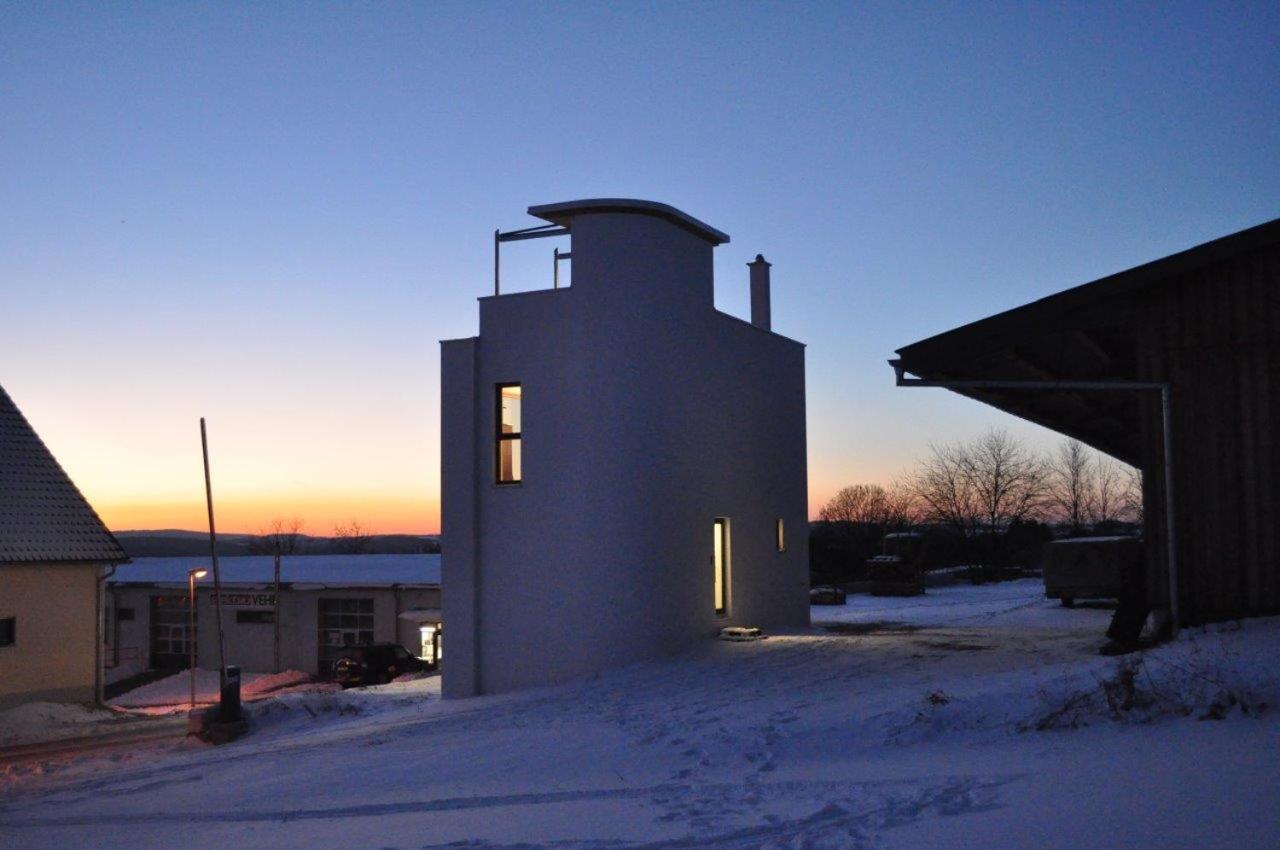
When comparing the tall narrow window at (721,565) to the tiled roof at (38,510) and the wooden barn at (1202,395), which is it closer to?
the wooden barn at (1202,395)

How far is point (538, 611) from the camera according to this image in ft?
55.0

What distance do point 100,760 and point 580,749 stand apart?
8103 mm

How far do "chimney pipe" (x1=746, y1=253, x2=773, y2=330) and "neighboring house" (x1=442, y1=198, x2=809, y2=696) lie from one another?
4.30m

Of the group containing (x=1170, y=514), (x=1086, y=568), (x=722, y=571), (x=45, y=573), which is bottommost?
(x=1086, y=568)

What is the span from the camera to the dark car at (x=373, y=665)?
3058 centimetres

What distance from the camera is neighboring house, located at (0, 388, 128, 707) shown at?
23672 mm

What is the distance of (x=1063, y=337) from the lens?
46.5 ft

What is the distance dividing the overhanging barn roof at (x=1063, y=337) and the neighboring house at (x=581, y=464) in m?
4.92

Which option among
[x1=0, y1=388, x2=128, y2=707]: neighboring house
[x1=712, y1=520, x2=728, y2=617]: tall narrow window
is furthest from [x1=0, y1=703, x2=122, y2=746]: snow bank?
[x1=712, y1=520, x2=728, y2=617]: tall narrow window

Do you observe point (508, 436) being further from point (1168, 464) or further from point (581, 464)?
point (1168, 464)

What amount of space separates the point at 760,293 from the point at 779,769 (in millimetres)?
15101

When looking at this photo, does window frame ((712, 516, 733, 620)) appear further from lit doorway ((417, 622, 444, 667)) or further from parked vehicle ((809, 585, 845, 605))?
lit doorway ((417, 622, 444, 667))

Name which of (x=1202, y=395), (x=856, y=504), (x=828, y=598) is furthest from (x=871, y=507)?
(x=1202, y=395)

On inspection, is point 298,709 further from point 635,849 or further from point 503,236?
point 635,849
